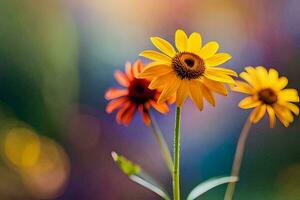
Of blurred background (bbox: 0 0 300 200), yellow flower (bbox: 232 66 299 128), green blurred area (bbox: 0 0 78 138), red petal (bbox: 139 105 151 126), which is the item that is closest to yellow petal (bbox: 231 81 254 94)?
yellow flower (bbox: 232 66 299 128)

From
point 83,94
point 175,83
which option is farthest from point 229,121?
point 175,83

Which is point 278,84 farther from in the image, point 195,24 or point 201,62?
point 195,24

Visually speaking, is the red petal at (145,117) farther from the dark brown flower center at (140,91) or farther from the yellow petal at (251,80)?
the yellow petal at (251,80)

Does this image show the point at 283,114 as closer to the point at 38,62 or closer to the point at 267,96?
the point at 267,96

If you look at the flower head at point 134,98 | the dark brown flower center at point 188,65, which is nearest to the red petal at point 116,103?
the flower head at point 134,98

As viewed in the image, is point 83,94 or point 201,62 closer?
point 201,62

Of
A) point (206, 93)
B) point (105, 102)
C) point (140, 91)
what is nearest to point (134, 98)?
point (140, 91)
